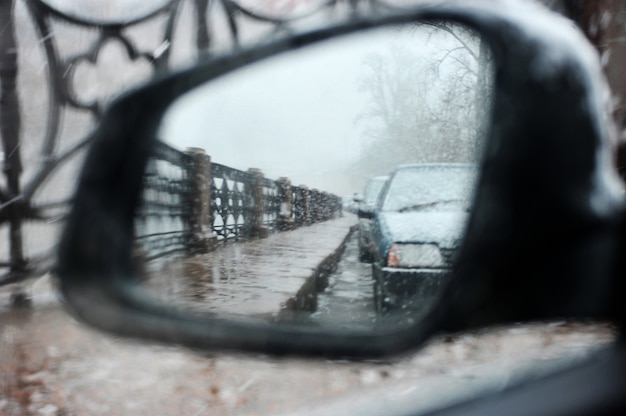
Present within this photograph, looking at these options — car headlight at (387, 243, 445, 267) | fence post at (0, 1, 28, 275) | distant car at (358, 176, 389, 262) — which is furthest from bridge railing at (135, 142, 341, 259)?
fence post at (0, 1, 28, 275)

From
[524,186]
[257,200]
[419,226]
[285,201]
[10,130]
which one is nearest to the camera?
[524,186]

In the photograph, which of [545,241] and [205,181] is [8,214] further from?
[545,241]

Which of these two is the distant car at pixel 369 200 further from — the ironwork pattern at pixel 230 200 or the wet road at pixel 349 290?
the ironwork pattern at pixel 230 200

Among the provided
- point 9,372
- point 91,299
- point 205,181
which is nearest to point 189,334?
point 91,299

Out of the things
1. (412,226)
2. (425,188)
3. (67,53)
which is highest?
(67,53)

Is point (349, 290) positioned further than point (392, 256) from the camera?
Yes

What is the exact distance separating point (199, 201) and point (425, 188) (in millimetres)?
776

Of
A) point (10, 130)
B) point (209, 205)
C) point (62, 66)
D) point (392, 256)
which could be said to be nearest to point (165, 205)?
point (209, 205)

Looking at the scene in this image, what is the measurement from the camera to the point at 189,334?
1.09 meters

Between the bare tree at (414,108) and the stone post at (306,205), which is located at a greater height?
the bare tree at (414,108)

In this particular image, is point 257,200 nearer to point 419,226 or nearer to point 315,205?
point 315,205

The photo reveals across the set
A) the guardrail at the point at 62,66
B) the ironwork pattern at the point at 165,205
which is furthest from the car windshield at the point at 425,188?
the guardrail at the point at 62,66

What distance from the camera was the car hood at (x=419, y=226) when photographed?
1182 mm

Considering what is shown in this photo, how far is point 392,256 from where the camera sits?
191cm
